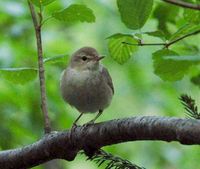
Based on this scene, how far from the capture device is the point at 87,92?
12.8 ft

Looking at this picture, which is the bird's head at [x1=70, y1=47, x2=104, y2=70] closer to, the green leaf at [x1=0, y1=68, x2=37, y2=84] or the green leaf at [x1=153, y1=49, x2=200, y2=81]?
the green leaf at [x1=0, y1=68, x2=37, y2=84]

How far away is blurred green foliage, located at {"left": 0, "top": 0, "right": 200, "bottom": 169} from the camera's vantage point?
382 centimetres

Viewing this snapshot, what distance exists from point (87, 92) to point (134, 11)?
1748 mm

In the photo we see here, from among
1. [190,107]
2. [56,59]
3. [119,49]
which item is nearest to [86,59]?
[56,59]

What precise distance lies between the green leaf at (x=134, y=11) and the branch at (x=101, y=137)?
0.40 m

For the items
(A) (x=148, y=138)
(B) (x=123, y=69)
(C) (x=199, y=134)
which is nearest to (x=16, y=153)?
(A) (x=148, y=138)

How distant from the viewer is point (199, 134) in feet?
5.85

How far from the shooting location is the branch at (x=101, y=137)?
187 centimetres

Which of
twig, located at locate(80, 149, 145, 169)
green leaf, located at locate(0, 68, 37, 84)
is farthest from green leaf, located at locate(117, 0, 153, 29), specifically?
green leaf, located at locate(0, 68, 37, 84)

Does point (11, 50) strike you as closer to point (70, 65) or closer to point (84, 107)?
point (70, 65)

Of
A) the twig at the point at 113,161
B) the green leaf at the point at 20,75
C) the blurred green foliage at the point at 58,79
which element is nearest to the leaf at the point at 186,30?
the blurred green foliage at the point at 58,79

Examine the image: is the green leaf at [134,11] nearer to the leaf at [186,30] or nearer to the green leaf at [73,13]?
the leaf at [186,30]

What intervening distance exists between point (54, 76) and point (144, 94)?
4.69 feet

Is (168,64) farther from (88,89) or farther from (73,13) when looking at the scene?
(88,89)
